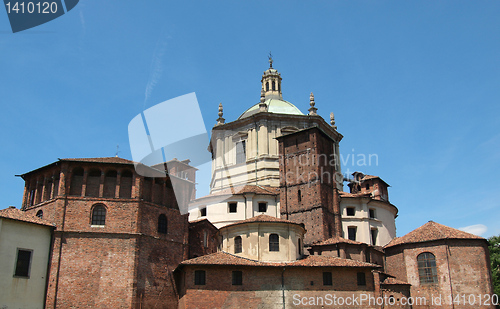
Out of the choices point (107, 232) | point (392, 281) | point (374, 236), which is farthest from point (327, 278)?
point (107, 232)

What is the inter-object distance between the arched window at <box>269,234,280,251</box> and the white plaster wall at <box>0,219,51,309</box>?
47.8 ft

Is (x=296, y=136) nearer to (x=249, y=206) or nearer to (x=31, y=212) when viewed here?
(x=249, y=206)

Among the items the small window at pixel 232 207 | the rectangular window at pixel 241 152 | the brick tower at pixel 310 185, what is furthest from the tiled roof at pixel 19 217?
the rectangular window at pixel 241 152

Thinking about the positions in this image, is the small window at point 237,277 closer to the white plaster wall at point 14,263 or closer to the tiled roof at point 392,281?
the white plaster wall at point 14,263

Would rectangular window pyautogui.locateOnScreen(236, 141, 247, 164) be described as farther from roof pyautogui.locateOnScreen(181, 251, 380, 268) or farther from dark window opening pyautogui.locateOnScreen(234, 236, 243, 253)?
roof pyautogui.locateOnScreen(181, 251, 380, 268)

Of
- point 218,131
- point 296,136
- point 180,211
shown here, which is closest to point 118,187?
point 180,211

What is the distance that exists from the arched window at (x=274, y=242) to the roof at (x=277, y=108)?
21.6 m

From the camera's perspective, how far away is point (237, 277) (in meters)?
31.9

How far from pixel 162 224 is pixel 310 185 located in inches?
524

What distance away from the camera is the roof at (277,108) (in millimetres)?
54375

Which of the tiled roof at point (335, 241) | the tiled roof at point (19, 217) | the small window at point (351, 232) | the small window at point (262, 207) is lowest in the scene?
the tiled roof at point (335, 241)

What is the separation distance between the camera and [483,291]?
121 feet

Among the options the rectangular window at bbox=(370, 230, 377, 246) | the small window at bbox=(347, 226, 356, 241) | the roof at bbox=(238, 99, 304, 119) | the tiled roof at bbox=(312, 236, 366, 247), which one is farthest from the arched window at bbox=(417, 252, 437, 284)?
the roof at bbox=(238, 99, 304, 119)

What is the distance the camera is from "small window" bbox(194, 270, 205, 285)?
3138 centimetres
